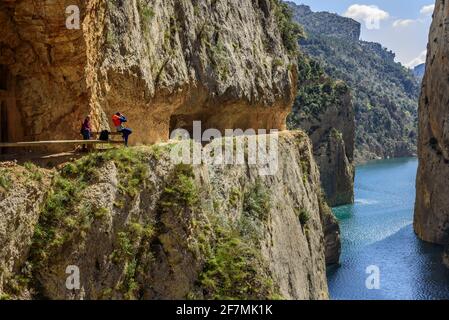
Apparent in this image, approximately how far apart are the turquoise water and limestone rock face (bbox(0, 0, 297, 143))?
20.1m

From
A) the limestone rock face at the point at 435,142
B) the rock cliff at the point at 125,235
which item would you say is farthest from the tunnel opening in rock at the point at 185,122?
the limestone rock face at the point at 435,142

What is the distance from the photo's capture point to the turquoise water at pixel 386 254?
42844 millimetres

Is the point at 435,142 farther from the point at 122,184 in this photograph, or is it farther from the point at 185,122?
the point at 122,184

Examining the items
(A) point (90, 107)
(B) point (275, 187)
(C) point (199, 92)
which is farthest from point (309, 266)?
(A) point (90, 107)

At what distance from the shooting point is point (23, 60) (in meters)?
14.6

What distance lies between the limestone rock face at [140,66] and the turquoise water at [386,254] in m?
20.1

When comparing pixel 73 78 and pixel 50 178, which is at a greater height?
pixel 73 78

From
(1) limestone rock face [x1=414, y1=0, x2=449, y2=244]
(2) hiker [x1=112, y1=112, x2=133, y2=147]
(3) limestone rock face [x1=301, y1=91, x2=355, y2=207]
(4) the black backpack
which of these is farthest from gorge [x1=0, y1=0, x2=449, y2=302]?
(3) limestone rock face [x1=301, y1=91, x2=355, y2=207]

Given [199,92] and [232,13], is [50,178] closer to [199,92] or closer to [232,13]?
[199,92]

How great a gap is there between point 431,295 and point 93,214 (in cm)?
3443

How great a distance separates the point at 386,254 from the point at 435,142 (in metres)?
15.0

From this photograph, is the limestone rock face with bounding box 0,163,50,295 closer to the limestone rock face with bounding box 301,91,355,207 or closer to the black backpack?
the black backpack

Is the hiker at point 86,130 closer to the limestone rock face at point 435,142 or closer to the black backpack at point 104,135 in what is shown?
the black backpack at point 104,135

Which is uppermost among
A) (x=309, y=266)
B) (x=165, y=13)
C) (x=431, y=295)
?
(x=165, y=13)
